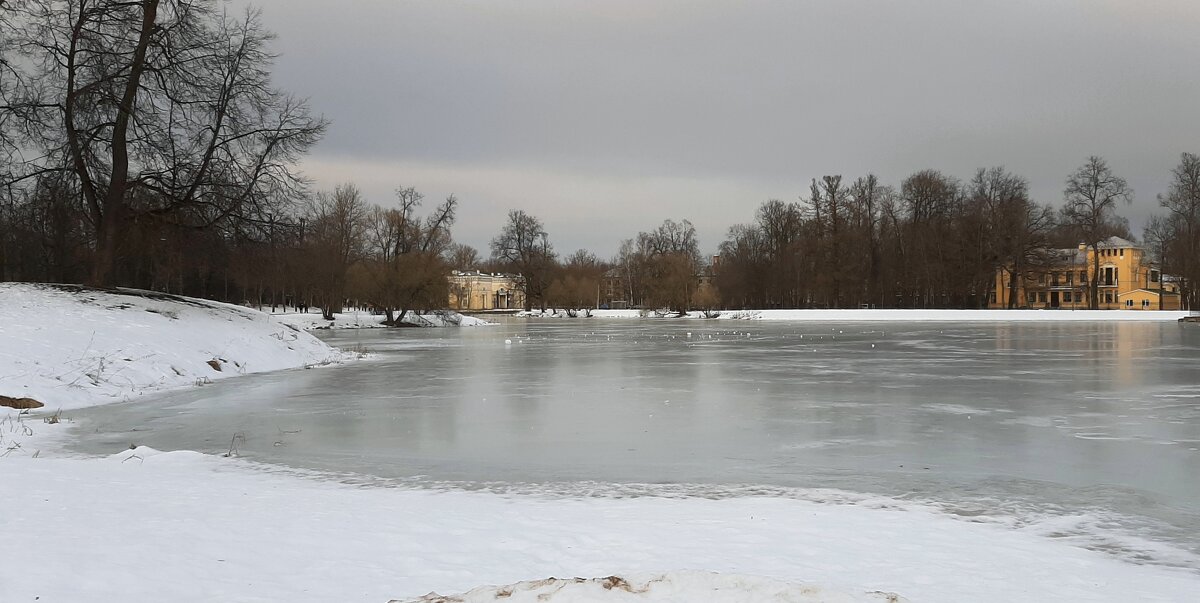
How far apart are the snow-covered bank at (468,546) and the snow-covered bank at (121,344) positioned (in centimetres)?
851

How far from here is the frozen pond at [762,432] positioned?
677 centimetres

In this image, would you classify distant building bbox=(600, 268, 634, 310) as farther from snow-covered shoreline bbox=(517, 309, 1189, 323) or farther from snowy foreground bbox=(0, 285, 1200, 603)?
snowy foreground bbox=(0, 285, 1200, 603)

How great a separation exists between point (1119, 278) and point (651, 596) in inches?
4442

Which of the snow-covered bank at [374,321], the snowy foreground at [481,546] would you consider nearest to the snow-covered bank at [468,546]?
the snowy foreground at [481,546]

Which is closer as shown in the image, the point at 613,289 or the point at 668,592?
the point at 668,592

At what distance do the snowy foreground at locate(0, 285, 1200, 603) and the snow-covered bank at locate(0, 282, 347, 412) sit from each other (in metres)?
7.38

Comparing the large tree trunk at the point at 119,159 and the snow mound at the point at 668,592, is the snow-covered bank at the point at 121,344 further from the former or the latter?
the snow mound at the point at 668,592

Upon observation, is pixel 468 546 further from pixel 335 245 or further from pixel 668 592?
pixel 335 245

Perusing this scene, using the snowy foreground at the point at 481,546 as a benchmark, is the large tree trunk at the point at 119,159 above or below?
above

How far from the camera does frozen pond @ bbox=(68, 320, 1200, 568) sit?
6766mm

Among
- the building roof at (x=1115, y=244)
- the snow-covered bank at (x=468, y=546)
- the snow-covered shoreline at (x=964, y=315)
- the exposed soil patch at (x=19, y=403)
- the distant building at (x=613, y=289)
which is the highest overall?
the building roof at (x=1115, y=244)

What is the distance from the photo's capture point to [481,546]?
4902 mm

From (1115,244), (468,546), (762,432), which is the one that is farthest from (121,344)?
(1115,244)

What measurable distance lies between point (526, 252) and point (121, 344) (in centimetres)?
7955
